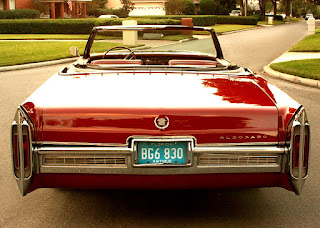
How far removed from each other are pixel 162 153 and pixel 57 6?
5883cm

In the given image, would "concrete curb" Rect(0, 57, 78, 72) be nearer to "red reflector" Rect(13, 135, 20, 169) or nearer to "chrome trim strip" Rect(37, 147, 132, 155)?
"red reflector" Rect(13, 135, 20, 169)

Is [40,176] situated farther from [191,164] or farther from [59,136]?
[191,164]

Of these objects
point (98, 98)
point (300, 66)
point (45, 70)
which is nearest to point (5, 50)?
point (45, 70)

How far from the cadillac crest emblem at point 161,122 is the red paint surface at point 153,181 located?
1.08ft

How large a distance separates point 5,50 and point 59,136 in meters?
18.3

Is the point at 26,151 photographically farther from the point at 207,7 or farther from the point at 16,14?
the point at 207,7

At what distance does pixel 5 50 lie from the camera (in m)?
21.0

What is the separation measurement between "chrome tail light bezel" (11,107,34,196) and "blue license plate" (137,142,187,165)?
717mm

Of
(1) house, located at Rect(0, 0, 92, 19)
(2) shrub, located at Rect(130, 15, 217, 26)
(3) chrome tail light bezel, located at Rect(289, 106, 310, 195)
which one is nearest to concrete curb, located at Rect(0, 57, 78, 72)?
(3) chrome tail light bezel, located at Rect(289, 106, 310, 195)

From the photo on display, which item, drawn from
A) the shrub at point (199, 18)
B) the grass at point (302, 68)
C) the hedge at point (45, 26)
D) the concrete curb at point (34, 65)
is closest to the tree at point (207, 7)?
the shrub at point (199, 18)

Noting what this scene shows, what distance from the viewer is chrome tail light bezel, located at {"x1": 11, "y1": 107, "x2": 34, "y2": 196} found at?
3.61m

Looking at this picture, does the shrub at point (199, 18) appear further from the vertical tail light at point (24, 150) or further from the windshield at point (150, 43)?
the vertical tail light at point (24, 150)

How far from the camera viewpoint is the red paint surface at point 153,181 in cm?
363

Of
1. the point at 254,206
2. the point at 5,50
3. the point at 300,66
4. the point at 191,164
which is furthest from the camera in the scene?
the point at 5,50
